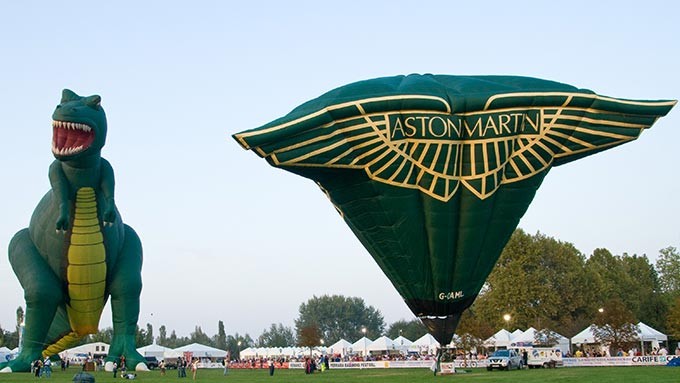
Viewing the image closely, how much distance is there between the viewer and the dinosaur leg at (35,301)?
936 inches

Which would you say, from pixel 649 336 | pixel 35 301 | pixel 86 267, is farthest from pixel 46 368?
pixel 649 336

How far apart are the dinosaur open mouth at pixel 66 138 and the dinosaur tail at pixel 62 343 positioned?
7524 millimetres

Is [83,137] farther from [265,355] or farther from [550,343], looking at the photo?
[265,355]

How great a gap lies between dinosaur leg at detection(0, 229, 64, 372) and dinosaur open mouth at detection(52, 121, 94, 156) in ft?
14.4

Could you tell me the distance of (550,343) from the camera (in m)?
42.7

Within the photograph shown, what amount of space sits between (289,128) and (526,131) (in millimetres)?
5199

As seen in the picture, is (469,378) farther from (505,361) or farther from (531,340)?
(531,340)

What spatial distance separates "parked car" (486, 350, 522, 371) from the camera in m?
30.8

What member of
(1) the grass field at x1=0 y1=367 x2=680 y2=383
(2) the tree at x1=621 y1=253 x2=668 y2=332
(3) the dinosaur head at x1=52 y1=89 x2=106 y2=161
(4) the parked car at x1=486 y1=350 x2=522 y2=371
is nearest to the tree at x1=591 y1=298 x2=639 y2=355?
(4) the parked car at x1=486 y1=350 x2=522 y2=371

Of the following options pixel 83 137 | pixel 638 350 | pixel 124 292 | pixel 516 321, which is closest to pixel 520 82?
pixel 83 137

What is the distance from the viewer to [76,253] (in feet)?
77.8

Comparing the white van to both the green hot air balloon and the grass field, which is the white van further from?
the green hot air balloon

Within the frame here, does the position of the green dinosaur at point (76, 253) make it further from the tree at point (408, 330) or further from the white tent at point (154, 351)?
the tree at point (408, 330)

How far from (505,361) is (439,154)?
17.6m
